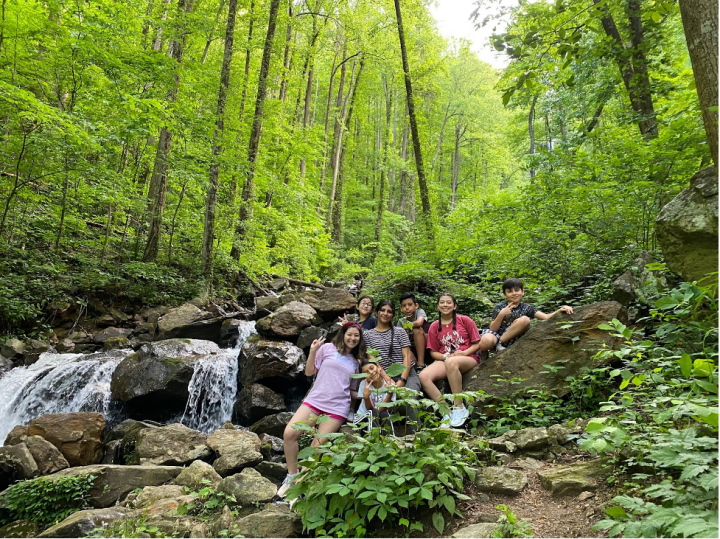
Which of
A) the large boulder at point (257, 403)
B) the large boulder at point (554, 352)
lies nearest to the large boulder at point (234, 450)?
the large boulder at point (257, 403)

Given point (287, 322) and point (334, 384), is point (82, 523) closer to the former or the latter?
point (334, 384)

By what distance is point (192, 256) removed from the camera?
43.8 ft

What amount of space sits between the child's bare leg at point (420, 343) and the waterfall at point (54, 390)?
595 centimetres

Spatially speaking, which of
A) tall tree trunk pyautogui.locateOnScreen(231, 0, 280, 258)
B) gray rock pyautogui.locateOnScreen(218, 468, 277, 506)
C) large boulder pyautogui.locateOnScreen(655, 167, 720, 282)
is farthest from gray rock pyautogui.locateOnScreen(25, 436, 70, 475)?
tall tree trunk pyautogui.locateOnScreen(231, 0, 280, 258)

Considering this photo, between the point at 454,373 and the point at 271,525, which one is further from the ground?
the point at 454,373

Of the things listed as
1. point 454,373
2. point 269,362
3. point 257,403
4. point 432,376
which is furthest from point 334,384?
point 269,362

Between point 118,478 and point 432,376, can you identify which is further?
point 432,376

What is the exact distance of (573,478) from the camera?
9.84 ft

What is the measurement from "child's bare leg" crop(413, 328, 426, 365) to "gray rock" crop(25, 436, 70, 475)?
4.91 m

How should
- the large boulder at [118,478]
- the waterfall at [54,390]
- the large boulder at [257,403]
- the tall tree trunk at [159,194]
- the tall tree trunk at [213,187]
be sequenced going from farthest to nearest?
the tall tree trunk at [159,194] < the tall tree trunk at [213,187] < the large boulder at [257,403] < the waterfall at [54,390] < the large boulder at [118,478]

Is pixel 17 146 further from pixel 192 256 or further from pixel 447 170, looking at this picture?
pixel 447 170

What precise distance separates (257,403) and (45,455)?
311 centimetres

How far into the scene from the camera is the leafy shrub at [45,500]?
441cm

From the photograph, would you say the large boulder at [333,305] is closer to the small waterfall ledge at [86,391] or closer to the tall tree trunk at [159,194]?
the small waterfall ledge at [86,391]
